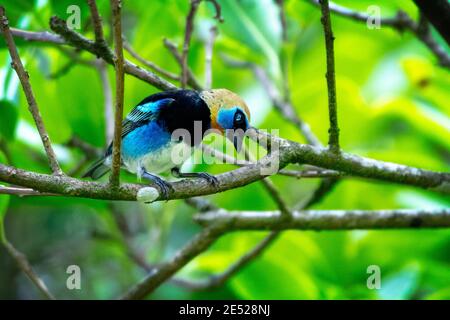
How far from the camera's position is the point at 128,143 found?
3.09m

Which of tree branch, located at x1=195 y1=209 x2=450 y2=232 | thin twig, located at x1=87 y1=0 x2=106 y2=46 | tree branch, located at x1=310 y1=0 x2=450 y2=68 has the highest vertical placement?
tree branch, located at x1=310 y1=0 x2=450 y2=68

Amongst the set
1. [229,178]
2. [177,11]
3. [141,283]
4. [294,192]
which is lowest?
[141,283]

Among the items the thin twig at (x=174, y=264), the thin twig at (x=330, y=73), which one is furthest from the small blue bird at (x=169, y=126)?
the thin twig at (x=330, y=73)

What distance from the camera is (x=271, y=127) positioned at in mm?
3709

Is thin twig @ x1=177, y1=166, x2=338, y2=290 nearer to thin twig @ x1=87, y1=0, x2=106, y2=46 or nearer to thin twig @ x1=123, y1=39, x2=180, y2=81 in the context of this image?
thin twig @ x1=123, y1=39, x2=180, y2=81

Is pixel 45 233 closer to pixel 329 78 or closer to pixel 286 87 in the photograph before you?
pixel 286 87

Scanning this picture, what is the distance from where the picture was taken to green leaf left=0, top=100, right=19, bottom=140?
2.93 m

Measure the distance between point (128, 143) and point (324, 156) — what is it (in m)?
1.06

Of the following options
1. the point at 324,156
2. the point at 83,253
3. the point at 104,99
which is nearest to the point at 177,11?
the point at 104,99

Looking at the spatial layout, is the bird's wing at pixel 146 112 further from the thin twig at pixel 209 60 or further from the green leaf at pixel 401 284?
the green leaf at pixel 401 284

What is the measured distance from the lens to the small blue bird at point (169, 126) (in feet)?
9.60

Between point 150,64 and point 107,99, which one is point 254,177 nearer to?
point 150,64

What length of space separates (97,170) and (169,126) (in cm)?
50

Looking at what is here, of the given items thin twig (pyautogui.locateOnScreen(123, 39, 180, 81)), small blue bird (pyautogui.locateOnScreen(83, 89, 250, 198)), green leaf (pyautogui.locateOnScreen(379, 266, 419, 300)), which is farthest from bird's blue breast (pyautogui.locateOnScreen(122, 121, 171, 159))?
green leaf (pyautogui.locateOnScreen(379, 266, 419, 300))
